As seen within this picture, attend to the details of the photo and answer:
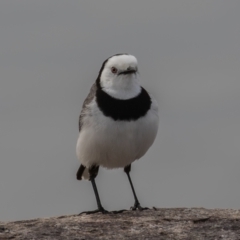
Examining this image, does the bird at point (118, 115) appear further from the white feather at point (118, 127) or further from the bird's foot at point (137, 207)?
the bird's foot at point (137, 207)

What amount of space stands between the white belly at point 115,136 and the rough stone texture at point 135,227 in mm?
1223

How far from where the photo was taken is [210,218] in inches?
525

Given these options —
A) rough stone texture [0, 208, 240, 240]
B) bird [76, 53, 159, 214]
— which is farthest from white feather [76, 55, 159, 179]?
rough stone texture [0, 208, 240, 240]

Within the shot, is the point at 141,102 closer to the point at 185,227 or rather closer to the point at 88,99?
the point at 88,99

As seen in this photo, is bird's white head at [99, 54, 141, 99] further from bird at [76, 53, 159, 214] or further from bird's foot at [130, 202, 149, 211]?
bird's foot at [130, 202, 149, 211]

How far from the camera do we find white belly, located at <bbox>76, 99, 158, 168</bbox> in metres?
14.1

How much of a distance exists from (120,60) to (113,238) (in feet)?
10.0

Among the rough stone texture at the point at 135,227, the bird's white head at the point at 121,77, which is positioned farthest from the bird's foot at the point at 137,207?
the bird's white head at the point at 121,77

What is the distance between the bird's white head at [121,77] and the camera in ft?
46.1

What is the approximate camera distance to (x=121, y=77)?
14164mm

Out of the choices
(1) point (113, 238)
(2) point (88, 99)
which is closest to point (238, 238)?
(1) point (113, 238)

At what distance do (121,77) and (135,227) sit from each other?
2.57 meters

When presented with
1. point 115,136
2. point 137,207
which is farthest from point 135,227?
point 137,207

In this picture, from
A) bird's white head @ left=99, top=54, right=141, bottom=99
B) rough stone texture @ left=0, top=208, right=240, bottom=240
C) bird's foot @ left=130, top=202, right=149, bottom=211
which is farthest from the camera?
bird's foot @ left=130, top=202, right=149, bottom=211
